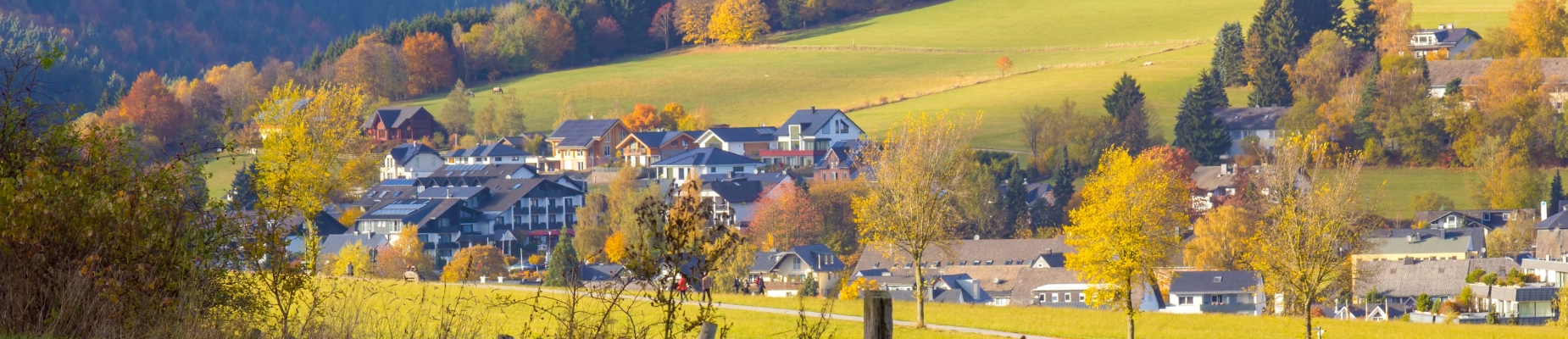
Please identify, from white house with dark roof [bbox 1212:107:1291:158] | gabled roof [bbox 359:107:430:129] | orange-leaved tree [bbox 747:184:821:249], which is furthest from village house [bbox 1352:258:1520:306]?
gabled roof [bbox 359:107:430:129]

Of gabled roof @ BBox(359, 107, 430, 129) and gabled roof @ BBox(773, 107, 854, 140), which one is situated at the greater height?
gabled roof @ BBox(359, 107, 430, 129)

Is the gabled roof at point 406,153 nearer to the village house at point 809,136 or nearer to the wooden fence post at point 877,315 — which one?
the village house at point 809,136

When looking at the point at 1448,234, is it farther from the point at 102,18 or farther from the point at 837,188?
the point at 102,18

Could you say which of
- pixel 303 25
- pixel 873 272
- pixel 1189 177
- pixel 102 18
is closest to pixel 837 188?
pixel 873 272

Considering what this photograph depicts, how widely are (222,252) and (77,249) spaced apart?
0.96 meters

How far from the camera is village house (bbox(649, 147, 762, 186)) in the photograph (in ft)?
251

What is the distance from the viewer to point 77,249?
7.75 m

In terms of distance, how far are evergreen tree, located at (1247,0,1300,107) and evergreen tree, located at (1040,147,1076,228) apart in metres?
22.7

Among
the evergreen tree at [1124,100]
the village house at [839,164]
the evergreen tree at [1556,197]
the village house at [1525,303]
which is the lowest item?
the village house at [1525,303]

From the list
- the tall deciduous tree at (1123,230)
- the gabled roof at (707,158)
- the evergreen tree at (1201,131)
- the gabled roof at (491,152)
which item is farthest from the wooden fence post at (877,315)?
the gabled roof at (491,152)

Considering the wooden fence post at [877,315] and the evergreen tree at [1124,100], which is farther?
the evergreen tree at [1124,100]

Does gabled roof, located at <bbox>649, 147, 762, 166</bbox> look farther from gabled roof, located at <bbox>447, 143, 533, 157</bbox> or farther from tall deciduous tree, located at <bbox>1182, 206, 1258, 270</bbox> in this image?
tall deciduous tree, located at <bbox>1182, 206, 1258, 270</bbox>

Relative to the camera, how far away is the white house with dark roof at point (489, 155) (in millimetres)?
81625

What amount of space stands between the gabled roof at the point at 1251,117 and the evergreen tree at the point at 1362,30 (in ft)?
42.8
